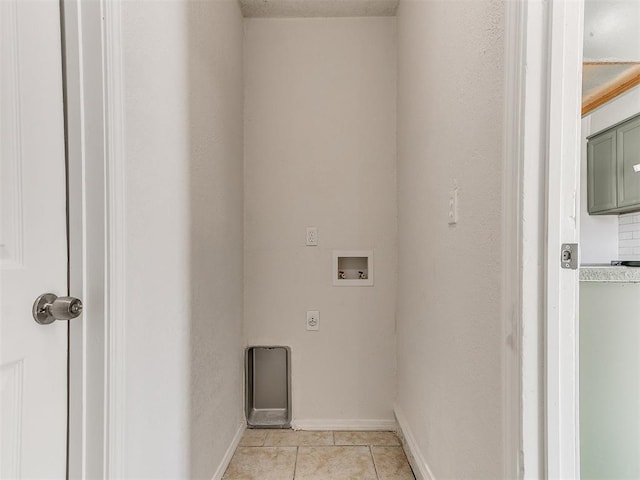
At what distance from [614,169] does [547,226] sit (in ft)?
7.86

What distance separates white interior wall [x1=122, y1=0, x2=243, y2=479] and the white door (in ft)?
0.54

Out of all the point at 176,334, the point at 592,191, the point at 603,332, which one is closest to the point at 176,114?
the point at 176,334

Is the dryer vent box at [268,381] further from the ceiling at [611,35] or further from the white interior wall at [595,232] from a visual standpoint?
the white interior wall at [595,232]

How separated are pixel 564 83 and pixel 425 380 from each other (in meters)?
1.23

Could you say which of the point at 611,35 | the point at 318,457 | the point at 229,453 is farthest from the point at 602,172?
the point at 229,453

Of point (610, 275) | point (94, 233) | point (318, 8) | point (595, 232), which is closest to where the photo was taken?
point (94, 233)

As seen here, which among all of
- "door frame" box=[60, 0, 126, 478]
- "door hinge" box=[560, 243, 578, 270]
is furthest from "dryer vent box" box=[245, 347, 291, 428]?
"door hinge" box=[560, 243, 578, 270]

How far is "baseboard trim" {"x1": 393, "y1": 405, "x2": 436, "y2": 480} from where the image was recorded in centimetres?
153

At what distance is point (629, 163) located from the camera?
239cm

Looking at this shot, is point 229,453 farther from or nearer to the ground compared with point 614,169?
nearer to the ground

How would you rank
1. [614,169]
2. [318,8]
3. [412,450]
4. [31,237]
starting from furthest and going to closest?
[614,169] < [318,8] < [412,450] < [31,237]

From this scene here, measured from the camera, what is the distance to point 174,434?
121cm

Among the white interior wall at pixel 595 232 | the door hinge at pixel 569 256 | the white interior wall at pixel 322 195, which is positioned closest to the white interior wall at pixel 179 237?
the white interior wall at pixel 322 195

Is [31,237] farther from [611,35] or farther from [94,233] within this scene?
[611,35]
